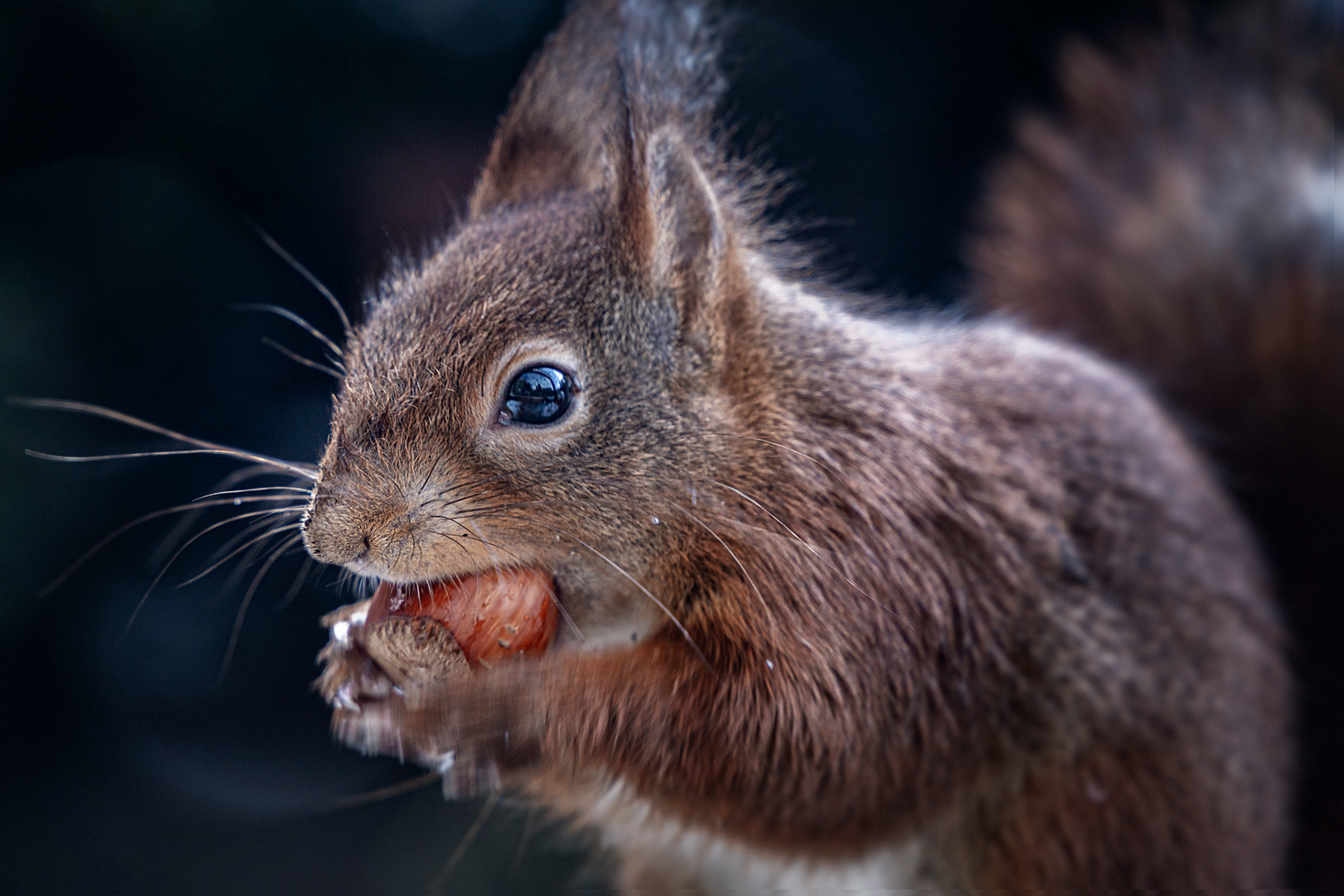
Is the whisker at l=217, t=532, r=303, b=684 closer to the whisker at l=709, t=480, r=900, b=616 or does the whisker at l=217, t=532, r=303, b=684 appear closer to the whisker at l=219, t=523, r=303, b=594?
the whisker at l=219, t=523, r=303, b=594

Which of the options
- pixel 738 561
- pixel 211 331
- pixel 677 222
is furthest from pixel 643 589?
pixel 211 331

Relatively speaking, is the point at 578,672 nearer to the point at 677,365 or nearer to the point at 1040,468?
the point at 677,365

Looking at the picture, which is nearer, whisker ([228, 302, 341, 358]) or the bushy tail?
whisker ([228, 302, 341, 358])

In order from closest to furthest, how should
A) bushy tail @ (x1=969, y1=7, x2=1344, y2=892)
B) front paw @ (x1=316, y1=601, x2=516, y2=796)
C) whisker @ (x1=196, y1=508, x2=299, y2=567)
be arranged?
1. front paw @ (x1=316, y1=601, x2=516, y2=796)
2. whisker @ (x1=196, y1=508, x2=299, y2=567)
3. bushy tail @ (x1=969, y1=7, x2=1344, y2=892)

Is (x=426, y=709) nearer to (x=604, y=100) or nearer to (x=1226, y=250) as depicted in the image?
(x=604, y=100)

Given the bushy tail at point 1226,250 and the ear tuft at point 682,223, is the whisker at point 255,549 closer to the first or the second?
the ear tuft at point 682,223

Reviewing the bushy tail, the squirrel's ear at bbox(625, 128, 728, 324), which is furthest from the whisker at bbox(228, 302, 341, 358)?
the bushy tail

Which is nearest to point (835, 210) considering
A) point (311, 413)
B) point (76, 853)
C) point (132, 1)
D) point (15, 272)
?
point (311, 413)
